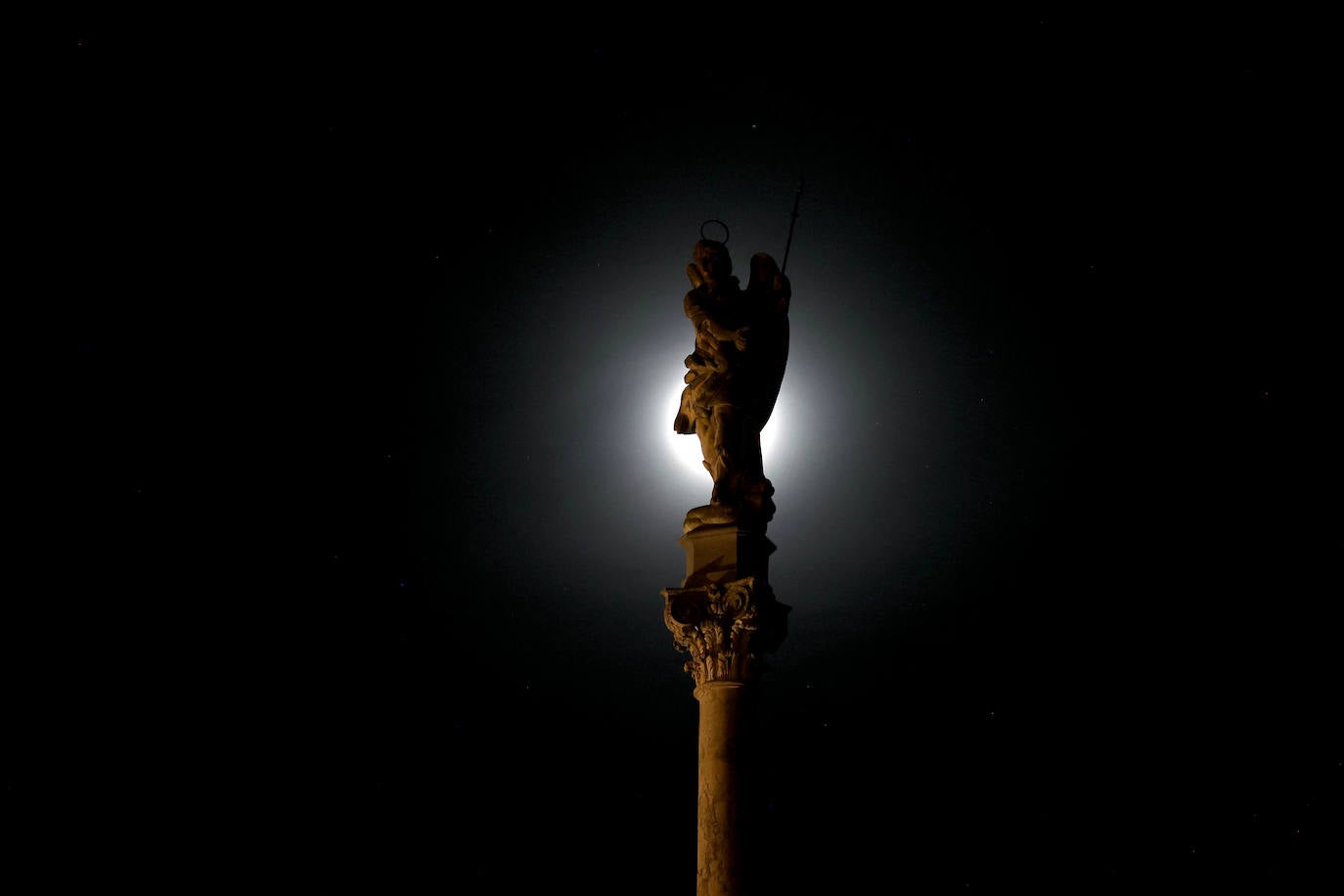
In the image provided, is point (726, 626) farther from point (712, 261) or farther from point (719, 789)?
point (712, 261)

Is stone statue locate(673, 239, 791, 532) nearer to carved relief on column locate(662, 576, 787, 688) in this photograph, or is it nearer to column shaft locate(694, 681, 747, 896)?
carved relief on column locate(662, 576, 787, 688)

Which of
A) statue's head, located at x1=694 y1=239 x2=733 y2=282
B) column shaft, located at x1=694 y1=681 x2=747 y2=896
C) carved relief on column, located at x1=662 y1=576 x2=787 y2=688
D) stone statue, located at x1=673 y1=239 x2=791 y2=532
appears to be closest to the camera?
column shaft, located at x1=694 y1=681 x2=747 y2=896

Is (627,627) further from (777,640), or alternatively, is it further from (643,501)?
(777,640)

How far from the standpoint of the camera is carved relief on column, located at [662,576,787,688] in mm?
10953

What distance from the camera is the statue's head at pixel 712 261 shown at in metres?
12.3

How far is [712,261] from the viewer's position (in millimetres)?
12320

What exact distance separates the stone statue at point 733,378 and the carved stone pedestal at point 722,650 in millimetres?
262

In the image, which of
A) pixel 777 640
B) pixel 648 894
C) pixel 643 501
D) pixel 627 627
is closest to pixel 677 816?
pixel 648 894

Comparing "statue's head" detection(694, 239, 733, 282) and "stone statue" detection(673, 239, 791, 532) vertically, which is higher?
"statue's head" detection(694, 239, 733, 282)

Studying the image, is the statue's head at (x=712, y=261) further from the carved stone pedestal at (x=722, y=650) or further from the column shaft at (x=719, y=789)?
the column shaft at (x=719, y=789)

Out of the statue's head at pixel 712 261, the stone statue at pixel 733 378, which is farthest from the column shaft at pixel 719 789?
the statue's head at pixel 712 261

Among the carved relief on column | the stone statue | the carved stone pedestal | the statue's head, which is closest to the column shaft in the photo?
the carved stone pedestal

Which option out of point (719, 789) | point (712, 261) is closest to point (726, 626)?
point (719, 789)

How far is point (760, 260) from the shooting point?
40.8 ft
